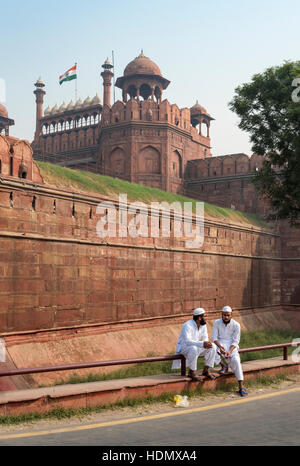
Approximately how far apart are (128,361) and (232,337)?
197cm

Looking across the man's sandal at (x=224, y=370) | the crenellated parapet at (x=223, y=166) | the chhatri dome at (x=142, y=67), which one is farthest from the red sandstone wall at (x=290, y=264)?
the man's sandal at (x=224, y=370)

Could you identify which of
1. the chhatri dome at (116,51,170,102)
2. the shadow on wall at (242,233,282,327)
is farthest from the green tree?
the chhatri dome at (116,51,170,102)

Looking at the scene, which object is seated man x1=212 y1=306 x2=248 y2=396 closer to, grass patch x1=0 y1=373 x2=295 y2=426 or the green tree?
grass patch x1=0 y1=373 x2=295 y2=426

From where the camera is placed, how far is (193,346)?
23.8 ft

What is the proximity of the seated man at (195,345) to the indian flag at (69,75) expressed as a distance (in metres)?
33.7

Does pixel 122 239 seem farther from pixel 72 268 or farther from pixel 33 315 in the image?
pixel 33 315

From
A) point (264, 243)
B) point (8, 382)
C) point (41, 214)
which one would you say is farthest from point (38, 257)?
point (264, 243)

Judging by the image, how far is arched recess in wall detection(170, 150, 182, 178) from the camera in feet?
106

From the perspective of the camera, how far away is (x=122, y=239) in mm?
16250

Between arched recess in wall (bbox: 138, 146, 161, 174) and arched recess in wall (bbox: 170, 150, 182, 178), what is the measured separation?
3.68ft

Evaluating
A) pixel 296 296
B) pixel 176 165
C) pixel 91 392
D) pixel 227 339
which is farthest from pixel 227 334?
pixel 176 165

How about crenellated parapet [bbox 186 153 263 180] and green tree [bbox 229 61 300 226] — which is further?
crenellated parapet [bbox 186 153 263 180]


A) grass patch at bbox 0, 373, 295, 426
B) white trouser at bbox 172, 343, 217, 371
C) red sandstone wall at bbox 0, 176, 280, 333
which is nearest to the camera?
grass patch at bbox 0, 373, 295, 426

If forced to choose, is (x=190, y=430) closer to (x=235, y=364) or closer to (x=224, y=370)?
(x=235, y=364)
